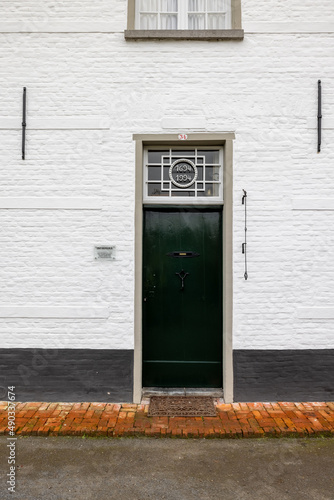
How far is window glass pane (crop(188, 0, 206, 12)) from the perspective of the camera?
16.1 ft

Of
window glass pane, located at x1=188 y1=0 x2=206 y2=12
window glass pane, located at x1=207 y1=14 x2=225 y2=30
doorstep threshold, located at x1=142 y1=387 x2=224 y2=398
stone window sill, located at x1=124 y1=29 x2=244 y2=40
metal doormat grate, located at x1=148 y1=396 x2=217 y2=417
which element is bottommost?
metal doormat grate, located at x1=148 y1=396 x2=217 y2=417

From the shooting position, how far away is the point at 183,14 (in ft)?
16.0

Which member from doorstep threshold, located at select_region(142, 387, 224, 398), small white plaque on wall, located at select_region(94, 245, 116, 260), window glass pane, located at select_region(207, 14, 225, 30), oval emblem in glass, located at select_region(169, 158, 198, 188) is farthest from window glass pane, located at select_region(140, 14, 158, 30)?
doorstep threshold, located at select_region(142, 387, 224, 398)

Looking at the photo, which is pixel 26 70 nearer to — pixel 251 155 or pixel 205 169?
pixel 205 169

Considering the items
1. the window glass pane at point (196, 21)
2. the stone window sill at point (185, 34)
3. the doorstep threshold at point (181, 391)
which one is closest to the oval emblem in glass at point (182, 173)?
the stone window sill at point (185, 34)

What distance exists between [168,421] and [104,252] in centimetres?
207

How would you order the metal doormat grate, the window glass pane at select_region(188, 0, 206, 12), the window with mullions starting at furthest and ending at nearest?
the window glass pane at select_region(188, 0, 206, 12)
the window with mullions
the metal doormat grate

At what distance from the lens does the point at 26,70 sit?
15.4 feet

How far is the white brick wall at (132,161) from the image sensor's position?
4590 mm

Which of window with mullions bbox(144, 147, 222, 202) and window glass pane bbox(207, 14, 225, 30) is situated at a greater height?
window glass pane bbox(207, 14, 225, 30)

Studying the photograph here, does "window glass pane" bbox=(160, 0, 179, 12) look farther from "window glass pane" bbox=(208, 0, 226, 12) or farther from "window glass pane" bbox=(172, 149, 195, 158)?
"window glass pane" bbox=(172, 149, 195, 158)

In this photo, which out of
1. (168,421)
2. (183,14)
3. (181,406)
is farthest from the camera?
(183,14)

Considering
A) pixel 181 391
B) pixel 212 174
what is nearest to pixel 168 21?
pixel 212 174

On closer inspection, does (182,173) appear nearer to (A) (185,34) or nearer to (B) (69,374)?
(A) (185,34)
